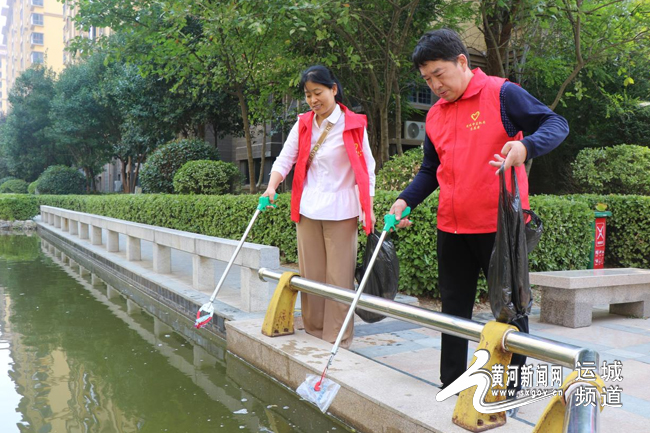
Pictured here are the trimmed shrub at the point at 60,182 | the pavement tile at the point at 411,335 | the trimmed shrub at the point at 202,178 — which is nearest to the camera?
the pavement tile at the point at 411,335

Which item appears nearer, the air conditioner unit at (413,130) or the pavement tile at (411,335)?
the pavement tile at (411,335)

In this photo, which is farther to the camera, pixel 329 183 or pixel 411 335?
pixel 411 335

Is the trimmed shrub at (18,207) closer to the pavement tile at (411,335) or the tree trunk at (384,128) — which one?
the tree trunk at (384,128)

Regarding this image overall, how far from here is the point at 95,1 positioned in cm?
1027

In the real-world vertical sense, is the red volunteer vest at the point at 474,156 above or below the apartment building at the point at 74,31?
below

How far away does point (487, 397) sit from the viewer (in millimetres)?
2424

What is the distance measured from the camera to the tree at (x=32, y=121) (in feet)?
98.0

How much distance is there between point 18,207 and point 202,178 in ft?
48.4

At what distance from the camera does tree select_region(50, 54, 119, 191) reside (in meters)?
25.1

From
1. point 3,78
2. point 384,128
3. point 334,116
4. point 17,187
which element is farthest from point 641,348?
point 3,78

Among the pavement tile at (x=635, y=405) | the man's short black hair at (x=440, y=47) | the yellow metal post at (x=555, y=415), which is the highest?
the man's short black hair at (x=440, y=47)

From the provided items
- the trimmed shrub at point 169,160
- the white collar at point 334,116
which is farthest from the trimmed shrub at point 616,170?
the trimmed shrub at point 169,160

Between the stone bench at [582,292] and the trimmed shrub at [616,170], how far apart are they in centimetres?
467

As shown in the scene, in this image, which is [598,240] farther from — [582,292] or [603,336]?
[603,336]
